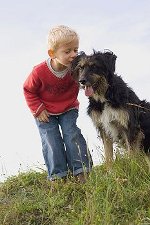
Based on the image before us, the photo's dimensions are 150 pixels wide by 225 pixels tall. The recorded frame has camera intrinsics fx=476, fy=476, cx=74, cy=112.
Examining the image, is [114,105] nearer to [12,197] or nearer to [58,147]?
[58,147]

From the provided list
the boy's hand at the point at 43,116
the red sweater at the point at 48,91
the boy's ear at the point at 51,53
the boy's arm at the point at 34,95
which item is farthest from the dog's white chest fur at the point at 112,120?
the boy's ear at the point at 51,53

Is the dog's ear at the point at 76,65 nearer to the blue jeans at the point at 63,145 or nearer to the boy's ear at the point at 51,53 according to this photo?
the boy's ear at the point at 51,53

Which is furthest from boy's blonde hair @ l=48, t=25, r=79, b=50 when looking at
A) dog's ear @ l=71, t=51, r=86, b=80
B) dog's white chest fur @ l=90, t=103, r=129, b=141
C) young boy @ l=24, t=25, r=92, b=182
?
dog's white chest fur @ l=90, t=103, r=129, b=141

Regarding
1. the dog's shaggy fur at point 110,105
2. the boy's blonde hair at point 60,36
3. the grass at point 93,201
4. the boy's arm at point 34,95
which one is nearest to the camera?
the grass at point 93,201

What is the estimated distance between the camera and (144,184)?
5543 mm

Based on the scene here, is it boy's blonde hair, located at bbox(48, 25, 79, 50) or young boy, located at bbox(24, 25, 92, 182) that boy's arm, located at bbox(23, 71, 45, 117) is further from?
boy's blonde hair, located at bbox(48, 25, 79, 50)

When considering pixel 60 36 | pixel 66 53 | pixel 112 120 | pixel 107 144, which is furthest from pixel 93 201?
pixel 60 36

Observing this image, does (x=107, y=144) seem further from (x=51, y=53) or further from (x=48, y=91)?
(x=51, y=53)

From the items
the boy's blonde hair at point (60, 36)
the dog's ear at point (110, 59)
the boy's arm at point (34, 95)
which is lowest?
the boy's arm at point (34, 95)

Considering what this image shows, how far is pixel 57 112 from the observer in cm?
688

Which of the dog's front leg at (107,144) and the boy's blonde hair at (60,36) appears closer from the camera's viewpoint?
the boy's blonde hair at (60,36)

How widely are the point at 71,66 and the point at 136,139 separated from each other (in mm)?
1449

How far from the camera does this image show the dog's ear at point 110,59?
6.65m

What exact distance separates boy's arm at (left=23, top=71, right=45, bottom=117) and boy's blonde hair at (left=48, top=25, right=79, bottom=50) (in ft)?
1.68
